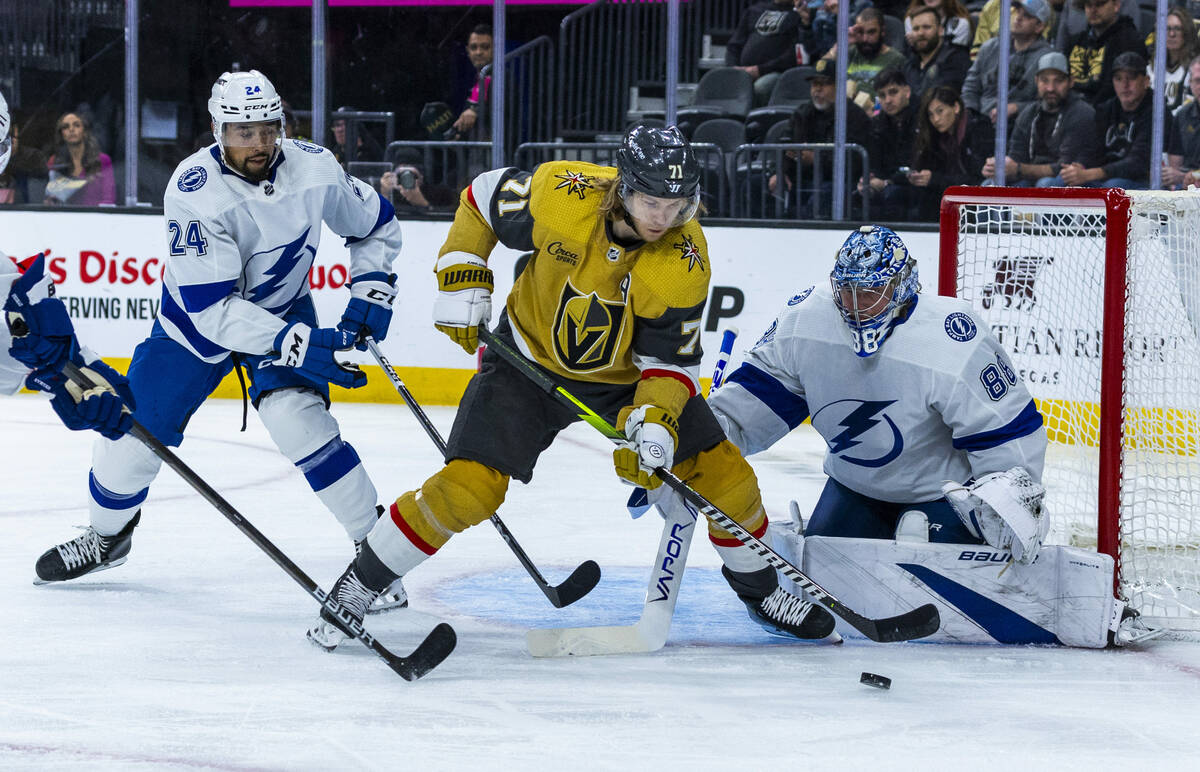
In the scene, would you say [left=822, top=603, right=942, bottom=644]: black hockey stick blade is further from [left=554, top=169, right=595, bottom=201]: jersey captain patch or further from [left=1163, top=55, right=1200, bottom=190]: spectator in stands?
[left=1163, top=55, right=1200, bottom=190]: spectator in stands

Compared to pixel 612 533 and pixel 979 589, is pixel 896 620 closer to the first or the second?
pixel 979 589

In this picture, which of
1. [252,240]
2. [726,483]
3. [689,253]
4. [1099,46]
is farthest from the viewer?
[1099,46]

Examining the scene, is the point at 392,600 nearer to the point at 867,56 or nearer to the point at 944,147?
the point at 944,147

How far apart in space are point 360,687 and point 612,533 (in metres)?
1.36

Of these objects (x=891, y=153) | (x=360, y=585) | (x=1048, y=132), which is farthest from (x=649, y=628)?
(x=1048, y=132)

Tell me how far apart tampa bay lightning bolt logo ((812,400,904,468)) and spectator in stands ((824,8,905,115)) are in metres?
3.29

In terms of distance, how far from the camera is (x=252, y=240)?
2.64 meters

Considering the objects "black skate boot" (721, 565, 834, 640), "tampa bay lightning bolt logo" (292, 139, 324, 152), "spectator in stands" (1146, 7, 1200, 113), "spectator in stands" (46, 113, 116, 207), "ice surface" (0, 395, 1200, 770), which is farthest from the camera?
"spectator in stands" (46, 113, 116, 207)

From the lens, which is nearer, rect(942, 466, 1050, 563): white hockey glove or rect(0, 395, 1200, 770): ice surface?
rect(0, 395, 1200, 770): ice surface

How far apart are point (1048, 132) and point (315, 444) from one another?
3.80 meters

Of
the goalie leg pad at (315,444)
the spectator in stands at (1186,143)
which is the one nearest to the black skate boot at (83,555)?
the goalie leg pad at (315,444)

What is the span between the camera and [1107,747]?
196 centimetres

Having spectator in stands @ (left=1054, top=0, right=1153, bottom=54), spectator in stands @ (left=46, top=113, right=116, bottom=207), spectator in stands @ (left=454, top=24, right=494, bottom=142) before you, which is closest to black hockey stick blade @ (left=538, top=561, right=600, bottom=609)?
spectator in stands @ (left=454, top=24, right=494, bottom=142)

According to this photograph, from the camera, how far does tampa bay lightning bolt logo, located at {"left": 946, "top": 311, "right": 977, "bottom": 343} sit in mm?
2477
